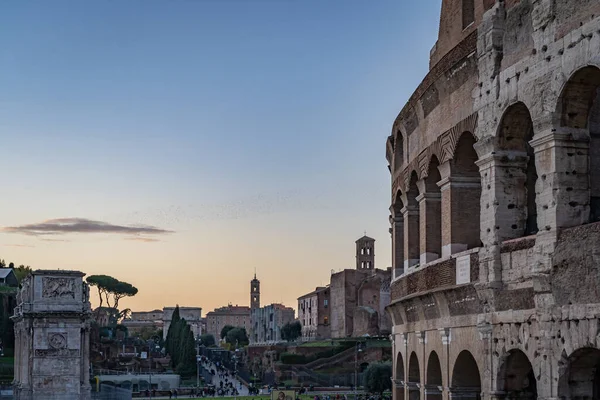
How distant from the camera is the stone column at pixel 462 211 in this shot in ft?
49.7

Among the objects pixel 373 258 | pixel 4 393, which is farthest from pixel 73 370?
pixel 373 258

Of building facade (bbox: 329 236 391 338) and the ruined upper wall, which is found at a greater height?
the ruined upper wall

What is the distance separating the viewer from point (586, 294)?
11156 millimetres

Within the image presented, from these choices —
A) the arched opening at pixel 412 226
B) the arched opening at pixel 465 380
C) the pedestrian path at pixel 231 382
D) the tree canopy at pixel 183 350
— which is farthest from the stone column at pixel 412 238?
the tree canopy at pixel 183 350

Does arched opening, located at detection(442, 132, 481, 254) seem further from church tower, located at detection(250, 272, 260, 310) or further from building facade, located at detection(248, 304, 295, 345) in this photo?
church tower, located at detection(250, 272, 260, 310)

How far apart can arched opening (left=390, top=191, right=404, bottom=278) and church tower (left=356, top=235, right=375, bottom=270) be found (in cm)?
8777

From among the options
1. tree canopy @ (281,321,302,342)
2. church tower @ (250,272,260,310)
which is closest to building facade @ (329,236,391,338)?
tree canopy @ (281,321,302,342)

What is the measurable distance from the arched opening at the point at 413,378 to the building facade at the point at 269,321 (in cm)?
10898

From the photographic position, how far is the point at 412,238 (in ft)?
61.4

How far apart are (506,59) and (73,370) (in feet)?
145

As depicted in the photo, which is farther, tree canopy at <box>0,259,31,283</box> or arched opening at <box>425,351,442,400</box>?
tree canopy at <box>0,259,31,283</box>

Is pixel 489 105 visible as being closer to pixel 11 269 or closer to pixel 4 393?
pixel 4 393

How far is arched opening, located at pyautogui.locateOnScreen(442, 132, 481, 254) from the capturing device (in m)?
15.2

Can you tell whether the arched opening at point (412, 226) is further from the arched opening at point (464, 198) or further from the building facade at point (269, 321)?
the building facade at point (269, 321)
